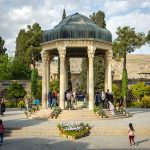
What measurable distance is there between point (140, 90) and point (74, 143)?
32.6 meters

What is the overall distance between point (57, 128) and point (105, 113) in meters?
6.84

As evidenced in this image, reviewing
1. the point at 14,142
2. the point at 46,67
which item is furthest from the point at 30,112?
the point at 14,142

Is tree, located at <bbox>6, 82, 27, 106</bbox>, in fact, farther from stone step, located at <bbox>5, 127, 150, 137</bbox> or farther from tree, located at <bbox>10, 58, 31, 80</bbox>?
stone step, located at <bbox>5, 127, 150, 137</bbox>

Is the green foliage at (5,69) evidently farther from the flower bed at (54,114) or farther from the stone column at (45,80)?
the flower bed at (54,114)

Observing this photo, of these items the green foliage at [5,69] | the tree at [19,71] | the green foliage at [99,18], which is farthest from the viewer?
the tree at [19,71]

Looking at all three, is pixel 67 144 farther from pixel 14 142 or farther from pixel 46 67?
pixel 46 67

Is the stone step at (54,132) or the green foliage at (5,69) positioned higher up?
the green foliage at (5,69)

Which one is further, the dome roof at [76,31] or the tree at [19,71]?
the tree at [19,71]

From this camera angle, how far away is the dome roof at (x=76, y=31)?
1112 inches

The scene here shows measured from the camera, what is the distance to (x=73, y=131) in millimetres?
20000

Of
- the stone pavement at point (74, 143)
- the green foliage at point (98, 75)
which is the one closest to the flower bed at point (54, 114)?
the stone pavement at point (74, 143)

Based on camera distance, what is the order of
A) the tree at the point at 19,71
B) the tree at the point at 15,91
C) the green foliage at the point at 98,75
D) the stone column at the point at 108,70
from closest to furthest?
the stone column at the point at 108,70 < the tree at the point at 15,91 < the green foliage at the point at 98,75 < the tree at the point at 19,71

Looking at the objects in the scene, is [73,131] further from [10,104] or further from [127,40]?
[127,40]

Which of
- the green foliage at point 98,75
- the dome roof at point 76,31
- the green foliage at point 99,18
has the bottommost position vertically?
the green foliage at point 98,75
